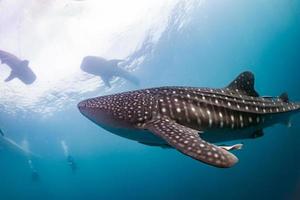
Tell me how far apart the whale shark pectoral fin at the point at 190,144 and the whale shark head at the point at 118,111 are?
0.31 m

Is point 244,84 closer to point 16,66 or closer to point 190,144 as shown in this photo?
point 190,144

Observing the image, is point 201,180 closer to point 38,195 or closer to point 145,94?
point 145,94

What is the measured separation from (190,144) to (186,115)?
1.44 m

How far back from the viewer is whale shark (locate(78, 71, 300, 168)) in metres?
4.82

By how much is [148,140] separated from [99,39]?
23.3 meters

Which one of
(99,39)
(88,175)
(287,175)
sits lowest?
(88,175)

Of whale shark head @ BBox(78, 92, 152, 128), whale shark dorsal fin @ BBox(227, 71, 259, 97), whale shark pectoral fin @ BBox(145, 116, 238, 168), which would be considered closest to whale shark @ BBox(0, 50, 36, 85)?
whale shark head @ BBox(78, 92, 152, 128)

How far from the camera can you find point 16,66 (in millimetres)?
16609

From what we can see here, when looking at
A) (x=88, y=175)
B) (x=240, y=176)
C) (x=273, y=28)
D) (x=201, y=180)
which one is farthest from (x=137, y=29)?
(x=88, y=175)

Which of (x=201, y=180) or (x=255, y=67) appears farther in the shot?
(x=255, y=67)

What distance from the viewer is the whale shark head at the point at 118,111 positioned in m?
5.53

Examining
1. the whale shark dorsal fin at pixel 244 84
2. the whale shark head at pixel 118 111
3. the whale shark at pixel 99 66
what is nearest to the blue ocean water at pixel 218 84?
the whale shark at pixel 99 66

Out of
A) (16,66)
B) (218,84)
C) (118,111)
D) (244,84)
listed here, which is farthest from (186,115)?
(218,84)

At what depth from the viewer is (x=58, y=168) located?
124m
